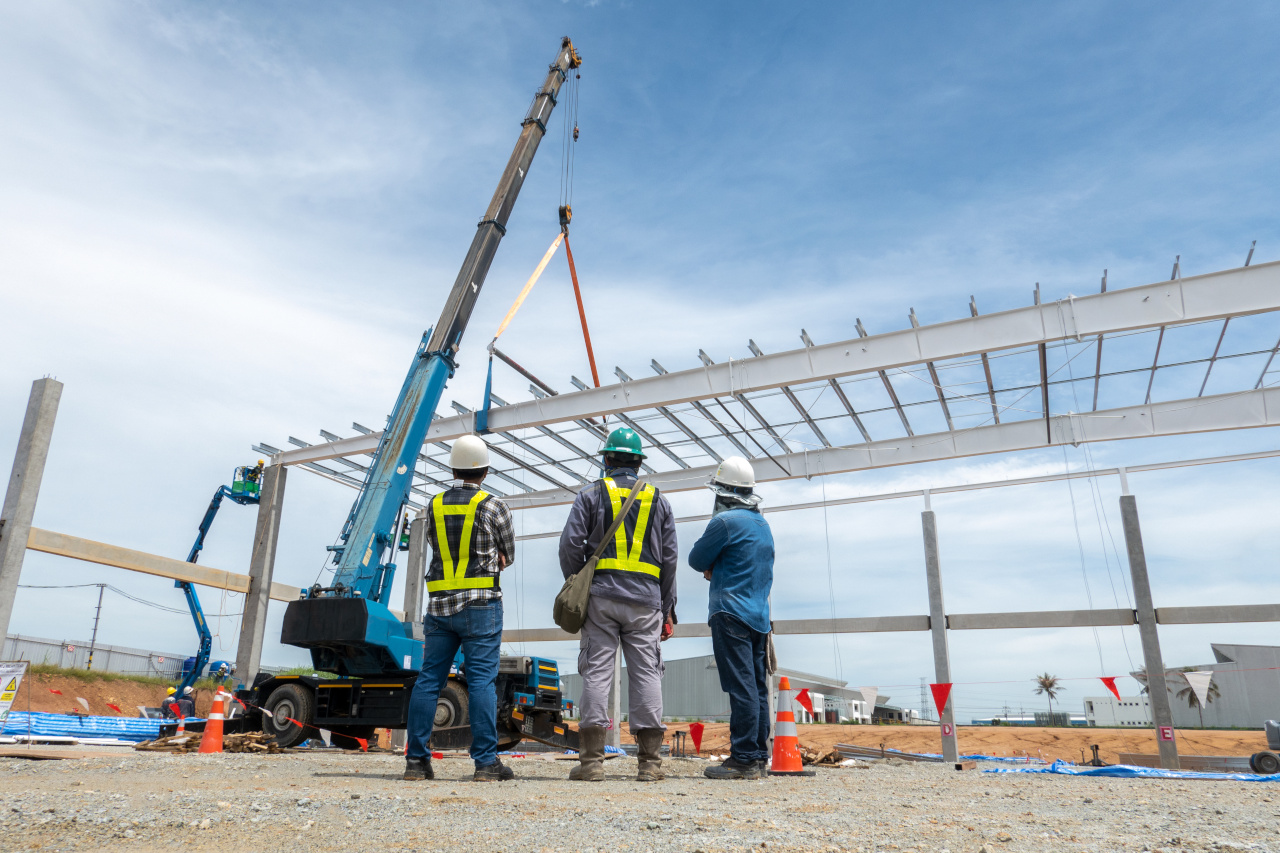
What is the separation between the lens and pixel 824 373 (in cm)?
1207

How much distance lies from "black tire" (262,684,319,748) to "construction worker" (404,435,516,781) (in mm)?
5814

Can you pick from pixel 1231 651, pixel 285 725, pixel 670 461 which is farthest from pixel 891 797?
pixel 1231 651

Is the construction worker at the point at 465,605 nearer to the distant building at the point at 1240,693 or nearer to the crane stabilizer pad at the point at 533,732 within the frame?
the crane stabilizer pad at the point at 533,732

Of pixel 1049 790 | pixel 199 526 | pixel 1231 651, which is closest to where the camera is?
pixel 1049 790

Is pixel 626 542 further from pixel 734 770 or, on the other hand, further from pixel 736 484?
pixel 734 770

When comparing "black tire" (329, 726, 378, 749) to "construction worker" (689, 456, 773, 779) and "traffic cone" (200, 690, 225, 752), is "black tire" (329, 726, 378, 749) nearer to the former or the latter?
"traffic cone" (200, 690, 225, 752)

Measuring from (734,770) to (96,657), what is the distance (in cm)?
3365

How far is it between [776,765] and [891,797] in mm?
2111

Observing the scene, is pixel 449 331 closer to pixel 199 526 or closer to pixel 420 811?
pixel 420 811

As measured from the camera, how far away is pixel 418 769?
14.3 feet

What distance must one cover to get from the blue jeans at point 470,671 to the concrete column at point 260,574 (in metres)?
12.5

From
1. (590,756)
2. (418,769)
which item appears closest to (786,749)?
(590,756)

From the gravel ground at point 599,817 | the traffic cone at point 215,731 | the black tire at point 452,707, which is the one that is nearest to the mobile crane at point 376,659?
the black tire at point 452,707

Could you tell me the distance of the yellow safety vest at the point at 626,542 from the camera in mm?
4492
